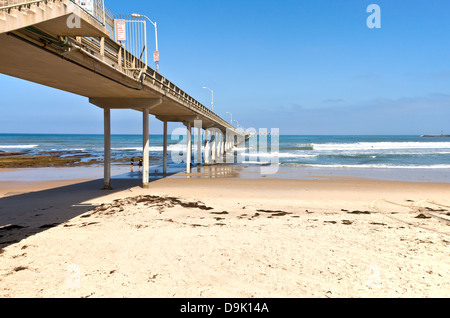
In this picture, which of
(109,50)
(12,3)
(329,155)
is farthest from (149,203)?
(329,155)

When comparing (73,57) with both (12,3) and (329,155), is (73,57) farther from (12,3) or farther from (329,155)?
(329,155)

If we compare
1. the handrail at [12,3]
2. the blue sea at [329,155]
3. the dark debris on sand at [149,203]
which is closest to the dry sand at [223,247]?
the dark debris on sand at [149,203]

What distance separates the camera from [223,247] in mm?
7840

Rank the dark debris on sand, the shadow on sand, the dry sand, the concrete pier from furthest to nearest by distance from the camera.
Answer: the dark debris on sand
the shadow on sand
the concrete pier
the dry sand

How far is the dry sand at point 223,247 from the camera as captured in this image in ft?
18.9

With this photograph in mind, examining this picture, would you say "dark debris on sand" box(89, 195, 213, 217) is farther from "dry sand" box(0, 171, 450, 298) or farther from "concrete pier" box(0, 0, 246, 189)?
"concrete pier" box(0, 0, 246, 189)

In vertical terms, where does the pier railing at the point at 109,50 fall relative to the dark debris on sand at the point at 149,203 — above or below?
above

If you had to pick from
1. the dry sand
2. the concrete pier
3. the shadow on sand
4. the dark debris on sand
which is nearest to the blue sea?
the shadow on sand

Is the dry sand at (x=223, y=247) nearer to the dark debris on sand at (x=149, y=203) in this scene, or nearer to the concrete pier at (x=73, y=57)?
the dark debris on sand at (x=149, y=203)

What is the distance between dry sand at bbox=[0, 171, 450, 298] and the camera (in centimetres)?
577

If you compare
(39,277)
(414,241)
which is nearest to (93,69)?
(39,277)

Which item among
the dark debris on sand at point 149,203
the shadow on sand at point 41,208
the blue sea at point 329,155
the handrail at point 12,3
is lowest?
the shadow on sand at point 41,208
